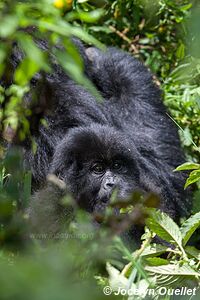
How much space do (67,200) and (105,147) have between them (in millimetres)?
2333

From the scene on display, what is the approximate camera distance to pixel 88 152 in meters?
3.45

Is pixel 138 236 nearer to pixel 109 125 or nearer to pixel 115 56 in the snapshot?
pixel 109 125

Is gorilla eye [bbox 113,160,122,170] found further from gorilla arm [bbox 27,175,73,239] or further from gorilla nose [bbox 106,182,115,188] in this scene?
gorilla arm [bbox 27,175,73,239]

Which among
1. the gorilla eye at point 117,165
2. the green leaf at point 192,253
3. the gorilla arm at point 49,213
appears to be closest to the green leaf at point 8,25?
the gorilla arm at point 49,213

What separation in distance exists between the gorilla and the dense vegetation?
18 cm

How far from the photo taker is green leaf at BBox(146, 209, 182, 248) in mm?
2129

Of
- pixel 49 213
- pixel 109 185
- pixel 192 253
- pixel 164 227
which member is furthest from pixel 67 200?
pixel 109 185

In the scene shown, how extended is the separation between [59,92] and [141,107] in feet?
2.58

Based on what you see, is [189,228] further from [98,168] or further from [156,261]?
[98,168]

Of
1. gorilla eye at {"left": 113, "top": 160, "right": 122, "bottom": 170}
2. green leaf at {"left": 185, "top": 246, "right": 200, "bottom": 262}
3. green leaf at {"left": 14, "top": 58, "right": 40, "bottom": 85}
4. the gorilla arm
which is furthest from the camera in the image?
gorilla eye at {"left": 113, "top": 160, "right": 122, "bottom": 170}

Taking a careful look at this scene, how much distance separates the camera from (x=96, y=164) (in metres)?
3.52

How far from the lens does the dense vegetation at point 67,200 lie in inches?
34.0

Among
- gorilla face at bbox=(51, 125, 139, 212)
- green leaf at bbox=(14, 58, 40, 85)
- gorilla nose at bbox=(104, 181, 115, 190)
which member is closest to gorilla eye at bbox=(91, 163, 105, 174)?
gorilla face at bbox=(51, 125, 139, 212)

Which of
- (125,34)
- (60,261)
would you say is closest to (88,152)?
Result: (125,34)
